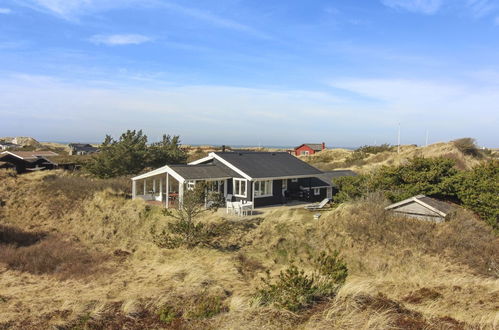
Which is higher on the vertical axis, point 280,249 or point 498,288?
point 498,288

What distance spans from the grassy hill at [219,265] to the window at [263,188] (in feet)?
8.83

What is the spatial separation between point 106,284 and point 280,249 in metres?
8.04

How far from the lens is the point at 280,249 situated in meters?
18.2

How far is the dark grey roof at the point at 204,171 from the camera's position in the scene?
23250 mm

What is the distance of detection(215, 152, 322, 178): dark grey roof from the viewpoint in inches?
988

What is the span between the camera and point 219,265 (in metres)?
15.5

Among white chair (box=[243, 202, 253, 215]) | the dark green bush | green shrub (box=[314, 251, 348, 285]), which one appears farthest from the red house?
green shrub (box=[314, 251, 348, 285])

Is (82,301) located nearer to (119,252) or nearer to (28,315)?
(28,315)

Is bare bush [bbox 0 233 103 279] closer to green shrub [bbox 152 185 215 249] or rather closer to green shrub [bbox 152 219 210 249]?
green shrub [bbox 152 219 210 249]

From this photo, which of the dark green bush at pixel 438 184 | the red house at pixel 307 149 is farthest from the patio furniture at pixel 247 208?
the red house at pixel 307 149

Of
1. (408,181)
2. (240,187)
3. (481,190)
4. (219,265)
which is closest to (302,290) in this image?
(219,265)

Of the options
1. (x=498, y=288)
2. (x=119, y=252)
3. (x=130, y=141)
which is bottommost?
(x=119, y=252)

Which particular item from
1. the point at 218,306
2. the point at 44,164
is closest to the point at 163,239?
the point at 218,306

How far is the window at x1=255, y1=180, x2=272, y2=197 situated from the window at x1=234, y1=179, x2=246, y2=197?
90 centimetres
